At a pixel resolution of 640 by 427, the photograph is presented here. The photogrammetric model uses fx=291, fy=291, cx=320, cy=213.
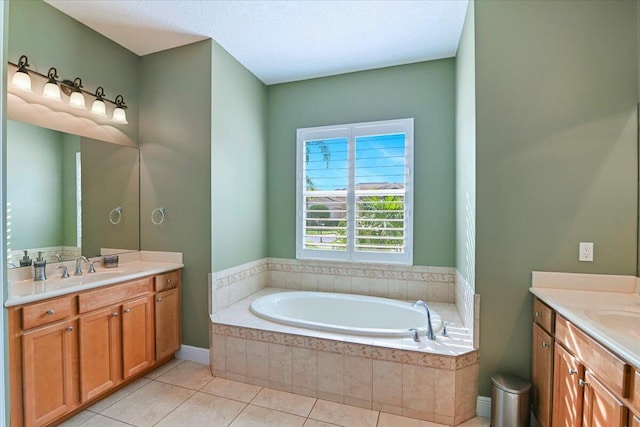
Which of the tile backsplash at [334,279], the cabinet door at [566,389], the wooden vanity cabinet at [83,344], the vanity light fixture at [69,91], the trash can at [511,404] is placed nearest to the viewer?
the cabinet door at [566,389]

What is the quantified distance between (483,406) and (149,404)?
2.32 m

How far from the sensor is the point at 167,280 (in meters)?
2.55

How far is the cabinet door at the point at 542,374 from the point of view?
1.64 metres

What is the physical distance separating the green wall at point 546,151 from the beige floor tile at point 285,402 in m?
1.21

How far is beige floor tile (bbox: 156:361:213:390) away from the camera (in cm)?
234

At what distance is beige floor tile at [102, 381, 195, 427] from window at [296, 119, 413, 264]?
5.47ft

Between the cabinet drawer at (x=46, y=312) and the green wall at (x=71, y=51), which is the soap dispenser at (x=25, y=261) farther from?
the green wall at (x=71, y=51)

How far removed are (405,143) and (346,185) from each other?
733mm

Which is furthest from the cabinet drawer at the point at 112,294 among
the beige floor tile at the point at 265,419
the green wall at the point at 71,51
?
the green wall at the point at 71,51

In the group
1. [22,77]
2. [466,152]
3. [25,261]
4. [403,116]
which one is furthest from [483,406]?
[22,77]

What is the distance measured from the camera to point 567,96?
1.83 meters

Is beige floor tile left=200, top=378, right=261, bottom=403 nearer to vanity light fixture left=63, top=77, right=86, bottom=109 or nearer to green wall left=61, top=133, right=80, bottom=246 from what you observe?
green wall left=61, top=133, right=80, bottom=246

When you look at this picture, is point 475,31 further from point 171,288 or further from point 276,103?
point 171,288

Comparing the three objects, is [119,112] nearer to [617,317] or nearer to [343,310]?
[343,310]
